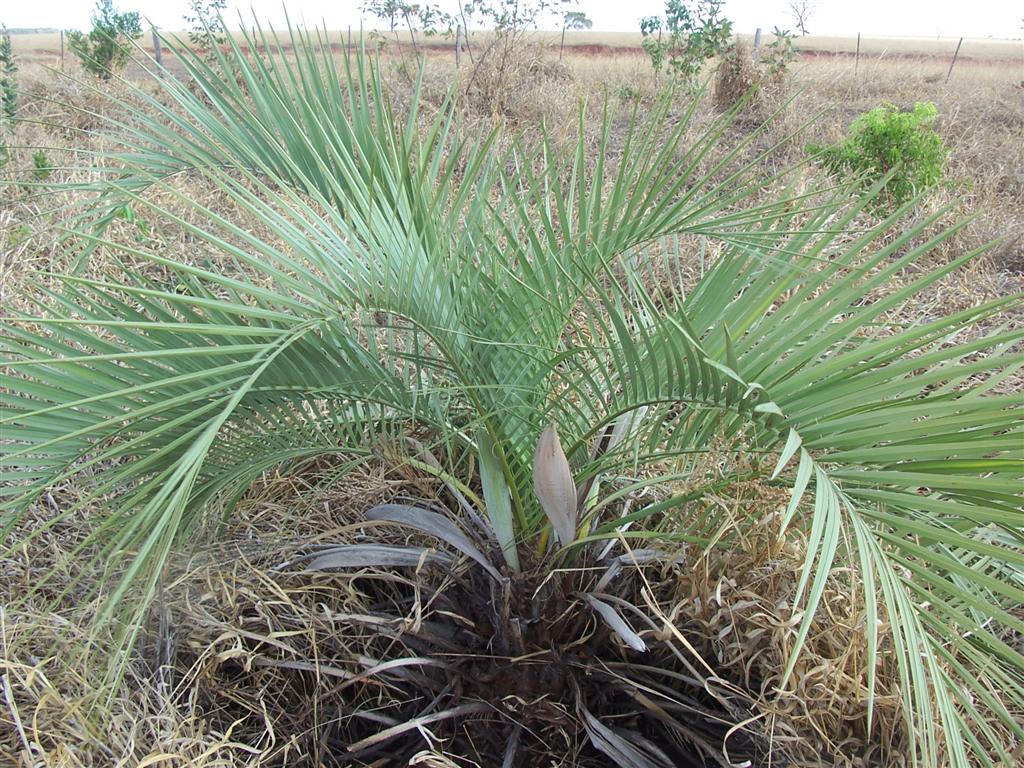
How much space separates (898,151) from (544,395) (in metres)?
2.91

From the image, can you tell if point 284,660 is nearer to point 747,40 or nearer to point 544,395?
point 544,395

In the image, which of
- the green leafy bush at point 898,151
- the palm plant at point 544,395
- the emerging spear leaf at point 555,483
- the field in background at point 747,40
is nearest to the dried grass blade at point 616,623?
the palm plant at point 544,395

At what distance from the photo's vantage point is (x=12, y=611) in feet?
5.24

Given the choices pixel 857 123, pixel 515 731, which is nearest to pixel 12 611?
pixel 515 731

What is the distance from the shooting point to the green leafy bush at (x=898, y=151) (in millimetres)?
3559

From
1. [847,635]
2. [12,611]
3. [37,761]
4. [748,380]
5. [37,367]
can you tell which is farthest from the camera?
[12,611]

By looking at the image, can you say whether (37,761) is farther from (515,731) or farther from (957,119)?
(957,119)

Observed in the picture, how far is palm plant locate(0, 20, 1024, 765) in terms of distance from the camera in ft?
2.97

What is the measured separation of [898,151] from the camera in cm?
357

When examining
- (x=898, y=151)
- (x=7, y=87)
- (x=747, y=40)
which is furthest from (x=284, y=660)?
(x=747, y=40)

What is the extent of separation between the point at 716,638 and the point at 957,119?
5.08 metres

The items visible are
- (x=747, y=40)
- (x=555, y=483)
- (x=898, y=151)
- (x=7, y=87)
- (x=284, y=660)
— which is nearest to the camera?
(x=555, y=483)

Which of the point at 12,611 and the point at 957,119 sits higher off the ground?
the point at 957,119

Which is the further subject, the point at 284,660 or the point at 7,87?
the point at 7,87
